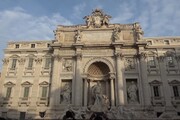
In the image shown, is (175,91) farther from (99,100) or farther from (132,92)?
(99,100)

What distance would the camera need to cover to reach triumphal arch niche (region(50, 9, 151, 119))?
26.8m

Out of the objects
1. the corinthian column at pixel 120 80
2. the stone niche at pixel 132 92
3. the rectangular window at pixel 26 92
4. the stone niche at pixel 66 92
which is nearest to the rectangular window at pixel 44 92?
the rectangular window at pixel 26 92

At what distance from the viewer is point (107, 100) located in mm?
25891

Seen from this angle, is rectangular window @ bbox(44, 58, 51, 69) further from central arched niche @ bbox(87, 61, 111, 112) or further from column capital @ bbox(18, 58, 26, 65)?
central arched niche @ bbox(87, 61, 111, 112)

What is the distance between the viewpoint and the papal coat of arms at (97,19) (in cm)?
3133

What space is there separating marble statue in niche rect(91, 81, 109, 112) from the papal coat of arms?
9.13 metres

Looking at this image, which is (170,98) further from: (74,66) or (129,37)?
(74,66)

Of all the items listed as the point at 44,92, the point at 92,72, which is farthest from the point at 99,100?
the point at 44,92

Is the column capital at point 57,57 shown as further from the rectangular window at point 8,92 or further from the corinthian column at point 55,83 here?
the rectangular window at point 8,92

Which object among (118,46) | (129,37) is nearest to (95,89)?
(118,46)

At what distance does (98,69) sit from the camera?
30.1 m

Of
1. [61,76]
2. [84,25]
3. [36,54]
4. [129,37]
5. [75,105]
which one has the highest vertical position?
[84,25]

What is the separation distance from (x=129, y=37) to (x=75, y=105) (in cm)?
1247

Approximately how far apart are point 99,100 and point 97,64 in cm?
602
